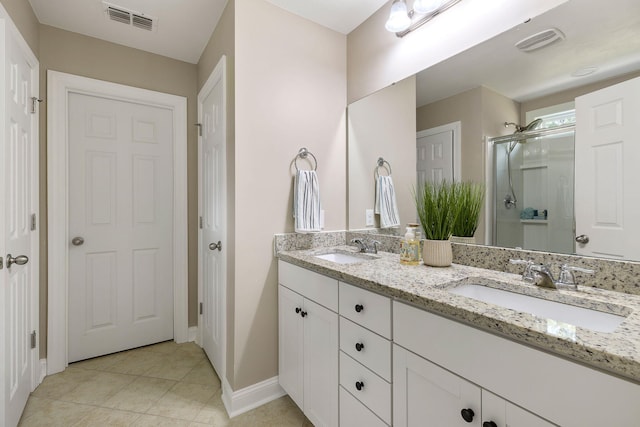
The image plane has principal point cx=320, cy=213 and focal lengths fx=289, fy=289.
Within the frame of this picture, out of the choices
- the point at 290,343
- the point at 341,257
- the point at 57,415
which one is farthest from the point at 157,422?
the point at 341,257

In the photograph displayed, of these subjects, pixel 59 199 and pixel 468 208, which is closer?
pixel 468 208

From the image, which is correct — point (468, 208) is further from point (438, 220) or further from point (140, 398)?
point (140, 398)

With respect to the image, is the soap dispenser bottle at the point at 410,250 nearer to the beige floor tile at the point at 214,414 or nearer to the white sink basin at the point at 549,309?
the white sink basin at the point at 549,309

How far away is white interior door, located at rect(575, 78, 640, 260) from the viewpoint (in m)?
0.91

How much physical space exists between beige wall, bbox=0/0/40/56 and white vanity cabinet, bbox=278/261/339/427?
194 cm

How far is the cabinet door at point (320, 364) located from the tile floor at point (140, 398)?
0.86 ft

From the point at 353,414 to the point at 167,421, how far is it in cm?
110

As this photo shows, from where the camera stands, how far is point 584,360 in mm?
575

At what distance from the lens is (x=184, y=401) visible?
68.8 inches

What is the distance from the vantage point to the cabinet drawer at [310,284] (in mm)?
1308

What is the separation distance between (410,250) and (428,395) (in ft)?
2.26

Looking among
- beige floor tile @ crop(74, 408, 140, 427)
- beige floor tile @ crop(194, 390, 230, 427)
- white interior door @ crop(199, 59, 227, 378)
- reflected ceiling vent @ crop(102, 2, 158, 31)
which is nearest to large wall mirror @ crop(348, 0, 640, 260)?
white interior door @ crop(199, 59, 227, 378)

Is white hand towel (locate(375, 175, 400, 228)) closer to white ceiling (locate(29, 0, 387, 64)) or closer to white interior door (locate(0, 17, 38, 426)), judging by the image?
white ceiling (locate(29, 0, 387, 64))

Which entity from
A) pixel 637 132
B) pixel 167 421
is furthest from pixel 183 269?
pixel 637 132
